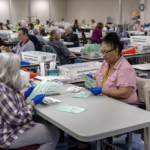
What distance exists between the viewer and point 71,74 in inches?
112

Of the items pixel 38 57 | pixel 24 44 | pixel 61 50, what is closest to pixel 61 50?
pixel 61 50

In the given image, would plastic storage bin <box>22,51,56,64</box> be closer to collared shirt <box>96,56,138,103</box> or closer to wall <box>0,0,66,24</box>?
collared shirt <box>96,56,138,103</box>

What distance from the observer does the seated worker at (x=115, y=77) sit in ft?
7.30

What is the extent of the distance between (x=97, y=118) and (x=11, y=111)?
0.55 meters

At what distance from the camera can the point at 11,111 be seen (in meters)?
1.66

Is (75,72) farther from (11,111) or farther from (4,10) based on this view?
(4,10)

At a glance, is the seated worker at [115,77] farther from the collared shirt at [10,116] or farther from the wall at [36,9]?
the wall at [36,9]

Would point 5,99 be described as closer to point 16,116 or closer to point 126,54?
point 16,116

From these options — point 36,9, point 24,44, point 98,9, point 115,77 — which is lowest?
point 115,77

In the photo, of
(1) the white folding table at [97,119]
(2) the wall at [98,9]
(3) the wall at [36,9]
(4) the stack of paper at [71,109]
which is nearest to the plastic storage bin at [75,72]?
(1) the white folding table at [97,119]

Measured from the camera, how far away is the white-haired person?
1.67 metres

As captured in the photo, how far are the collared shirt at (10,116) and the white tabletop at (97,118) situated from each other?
0.15 meters

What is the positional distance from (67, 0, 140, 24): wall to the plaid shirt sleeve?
15168 mm

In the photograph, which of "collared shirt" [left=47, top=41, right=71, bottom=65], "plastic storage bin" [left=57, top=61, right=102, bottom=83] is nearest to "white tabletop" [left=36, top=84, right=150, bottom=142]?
"plastic storage bin" [left=57, top=61, right=102, bottom=83]
